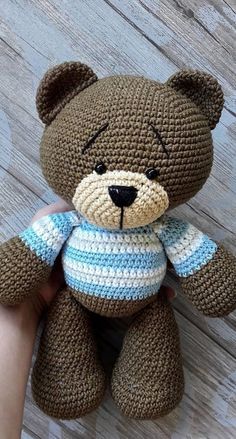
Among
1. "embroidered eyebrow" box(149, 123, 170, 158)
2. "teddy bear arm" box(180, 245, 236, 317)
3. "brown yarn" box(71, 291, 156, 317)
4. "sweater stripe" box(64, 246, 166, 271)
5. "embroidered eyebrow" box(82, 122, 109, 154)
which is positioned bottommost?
"brown yarn" box(71, 291, 156, 317)

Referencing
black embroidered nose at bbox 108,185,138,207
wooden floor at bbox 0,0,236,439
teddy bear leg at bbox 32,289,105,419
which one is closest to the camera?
black embroidered nose at bbox 108,185,138,207

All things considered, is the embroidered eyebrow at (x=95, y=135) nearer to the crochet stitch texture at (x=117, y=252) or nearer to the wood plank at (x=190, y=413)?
the crochet stitch texture at (x=117, y=252)

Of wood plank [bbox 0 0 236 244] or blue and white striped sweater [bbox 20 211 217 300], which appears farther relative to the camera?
wood plank [bbox 0 0 236 244]

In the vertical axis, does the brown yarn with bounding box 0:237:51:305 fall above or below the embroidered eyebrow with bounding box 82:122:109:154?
below

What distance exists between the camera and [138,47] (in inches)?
35.3

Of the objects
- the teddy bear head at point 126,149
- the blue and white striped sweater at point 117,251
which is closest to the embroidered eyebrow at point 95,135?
the teddy bear head at point 126,149

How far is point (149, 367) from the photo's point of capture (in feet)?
2.53

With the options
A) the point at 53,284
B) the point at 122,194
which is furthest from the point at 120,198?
the point at 53,284

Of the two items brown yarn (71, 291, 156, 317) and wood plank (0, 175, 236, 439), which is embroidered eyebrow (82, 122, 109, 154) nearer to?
brown yarn (71, 291, 156, 317)

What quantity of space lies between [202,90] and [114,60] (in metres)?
0.23

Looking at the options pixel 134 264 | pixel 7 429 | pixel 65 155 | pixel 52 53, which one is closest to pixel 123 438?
pixel 7 429

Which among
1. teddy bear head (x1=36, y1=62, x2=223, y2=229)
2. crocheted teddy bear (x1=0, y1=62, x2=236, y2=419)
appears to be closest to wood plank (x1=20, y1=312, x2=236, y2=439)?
crocheted teddy bear (x1=0, y1=62, x2=236, y2=419)

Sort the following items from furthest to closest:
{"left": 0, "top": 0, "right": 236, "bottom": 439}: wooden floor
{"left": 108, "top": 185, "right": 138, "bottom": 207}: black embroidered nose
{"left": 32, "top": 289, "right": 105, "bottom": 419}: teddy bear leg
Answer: {"left": 0, "top": 0, "right": 236, "bottom": 439}: wooden floor, {"left": 32, "top": 289, "right": 105, "bottom": 419}: teddy bear leg, {"left": 108, "top": 185, "right": 138, "bottom": 207}: black embroidered nose

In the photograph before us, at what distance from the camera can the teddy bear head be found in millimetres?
649
